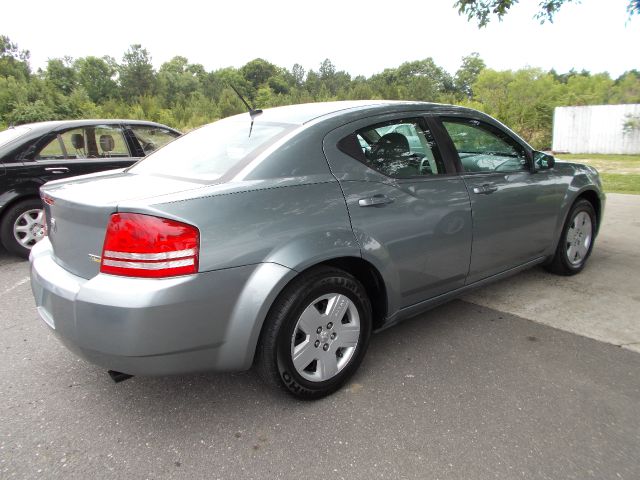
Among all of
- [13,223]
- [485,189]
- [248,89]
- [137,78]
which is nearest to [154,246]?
[485,189]

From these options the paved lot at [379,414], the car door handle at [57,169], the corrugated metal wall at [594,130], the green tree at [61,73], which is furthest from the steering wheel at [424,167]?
the green tree at [61,73]

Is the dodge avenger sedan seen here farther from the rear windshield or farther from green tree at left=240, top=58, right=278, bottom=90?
green tree at left=240, top=58, right=278, bottom=90

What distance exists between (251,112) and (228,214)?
1.25 metres

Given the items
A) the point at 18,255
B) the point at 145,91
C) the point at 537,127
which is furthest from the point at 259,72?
the point at 18,255

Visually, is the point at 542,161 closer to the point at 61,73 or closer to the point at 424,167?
the point at 424,167

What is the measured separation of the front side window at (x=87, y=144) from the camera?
5.58m

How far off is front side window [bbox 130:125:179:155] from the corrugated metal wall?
1990 cm

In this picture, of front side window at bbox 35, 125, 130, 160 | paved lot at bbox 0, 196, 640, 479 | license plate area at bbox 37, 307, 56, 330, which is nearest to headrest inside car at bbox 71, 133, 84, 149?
front side window at bbox 35, 125, 130, 160

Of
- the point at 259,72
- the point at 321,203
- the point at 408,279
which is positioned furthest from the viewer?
the point at 259,72

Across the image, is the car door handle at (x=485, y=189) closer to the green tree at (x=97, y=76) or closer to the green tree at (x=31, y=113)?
the green tree at (x=31, y=113)

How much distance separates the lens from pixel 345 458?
2.07 metres

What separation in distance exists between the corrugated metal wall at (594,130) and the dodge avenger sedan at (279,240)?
66.1ft

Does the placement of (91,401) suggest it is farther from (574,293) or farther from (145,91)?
(145,91)

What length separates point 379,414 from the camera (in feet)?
7.81
